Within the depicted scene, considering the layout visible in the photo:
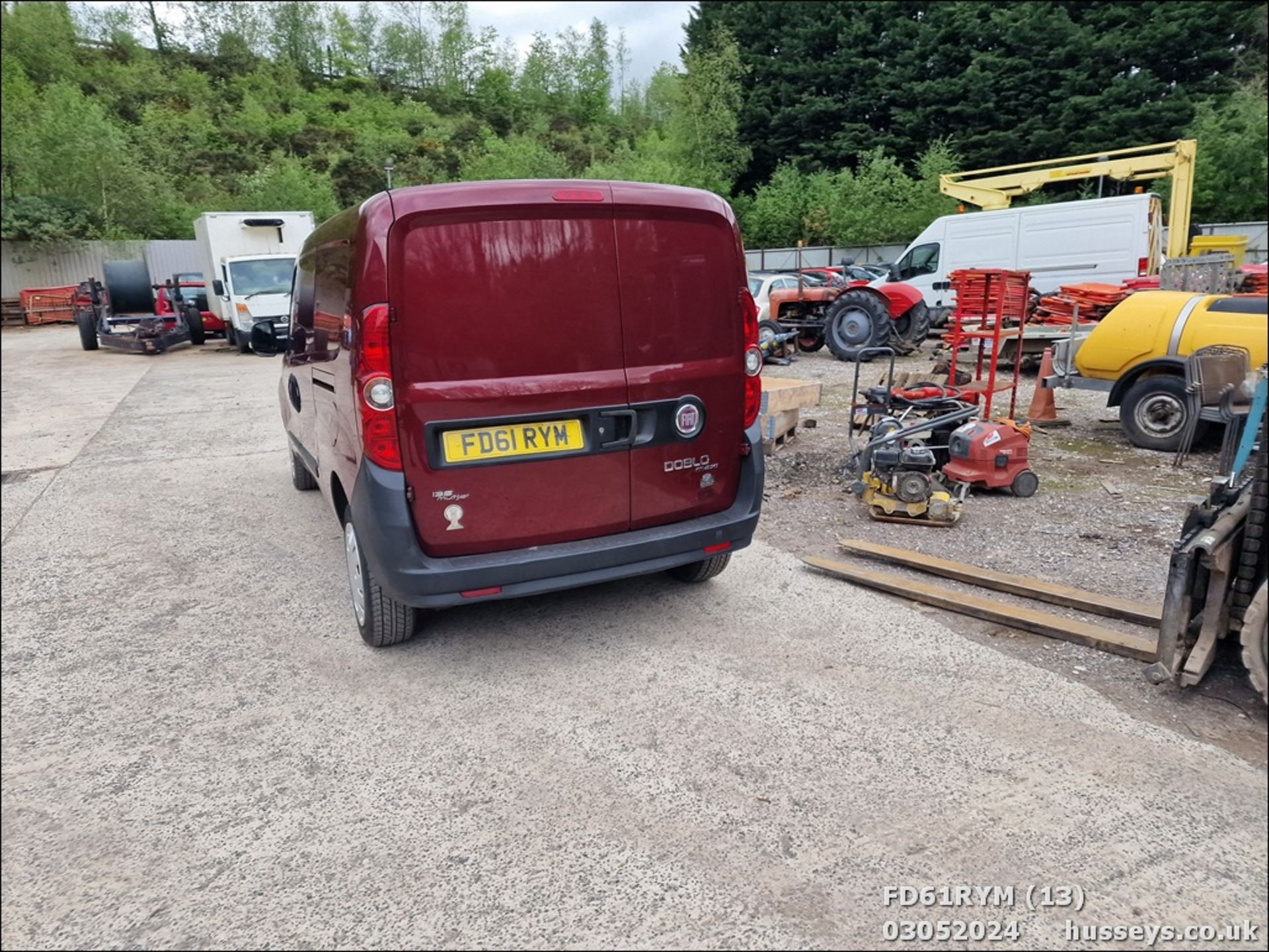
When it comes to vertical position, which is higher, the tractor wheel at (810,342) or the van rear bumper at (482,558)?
the tractor wheel at (810,342)

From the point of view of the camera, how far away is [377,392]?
120 inches

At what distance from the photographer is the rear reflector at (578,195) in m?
3.19

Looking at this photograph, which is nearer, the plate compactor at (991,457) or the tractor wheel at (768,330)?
the plate compactor at (991,457)

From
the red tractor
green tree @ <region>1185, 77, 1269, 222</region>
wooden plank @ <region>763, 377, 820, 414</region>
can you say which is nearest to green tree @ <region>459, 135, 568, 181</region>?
the red tractor

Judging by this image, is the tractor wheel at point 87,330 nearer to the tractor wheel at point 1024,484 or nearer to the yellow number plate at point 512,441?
the yellow number plate at point 512,441

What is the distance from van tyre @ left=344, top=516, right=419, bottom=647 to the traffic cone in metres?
7.63

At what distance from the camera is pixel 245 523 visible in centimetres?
573

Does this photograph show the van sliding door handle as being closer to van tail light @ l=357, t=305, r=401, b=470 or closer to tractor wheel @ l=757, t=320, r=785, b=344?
van tail light @ l=357, t=305, r=401, b=470

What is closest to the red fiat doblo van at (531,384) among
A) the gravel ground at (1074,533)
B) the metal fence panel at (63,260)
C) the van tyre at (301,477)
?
the gravel ground at (1074,533)

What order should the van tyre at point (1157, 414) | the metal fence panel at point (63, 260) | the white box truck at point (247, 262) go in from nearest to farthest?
the van tyre at point (1157, 414)
the white box truck at point (247, 262)
the metal fence panel at point (63, 260)

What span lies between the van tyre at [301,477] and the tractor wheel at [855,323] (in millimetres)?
9644

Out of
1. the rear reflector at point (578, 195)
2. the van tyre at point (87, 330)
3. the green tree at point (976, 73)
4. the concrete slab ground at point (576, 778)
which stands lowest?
the concrete slab ground at point (576, 778)

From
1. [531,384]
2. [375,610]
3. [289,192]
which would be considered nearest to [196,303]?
[289,192]

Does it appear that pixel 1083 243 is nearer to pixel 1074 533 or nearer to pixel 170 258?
pixel 1074 533
